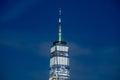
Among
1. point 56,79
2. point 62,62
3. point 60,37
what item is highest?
point 60,37

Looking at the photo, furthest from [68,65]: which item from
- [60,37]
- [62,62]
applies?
[60,37]

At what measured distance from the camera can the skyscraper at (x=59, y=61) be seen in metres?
180

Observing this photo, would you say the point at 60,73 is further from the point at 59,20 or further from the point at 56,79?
the point at 59,20

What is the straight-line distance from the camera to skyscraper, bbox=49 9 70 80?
179625 mm

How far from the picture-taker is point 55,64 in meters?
182

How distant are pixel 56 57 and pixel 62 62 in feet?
16.3

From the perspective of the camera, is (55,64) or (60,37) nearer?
(55,64)

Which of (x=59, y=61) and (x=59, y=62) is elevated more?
(x=59, y=61)

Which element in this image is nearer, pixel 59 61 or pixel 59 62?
pixel 59 61

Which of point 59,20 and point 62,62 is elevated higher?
point 59,20

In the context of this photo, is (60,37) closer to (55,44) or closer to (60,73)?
(55,44)

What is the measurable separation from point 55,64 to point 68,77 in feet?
36.5

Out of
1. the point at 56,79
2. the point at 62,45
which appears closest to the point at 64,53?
the point at 62,45

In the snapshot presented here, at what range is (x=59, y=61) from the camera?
600 feet
